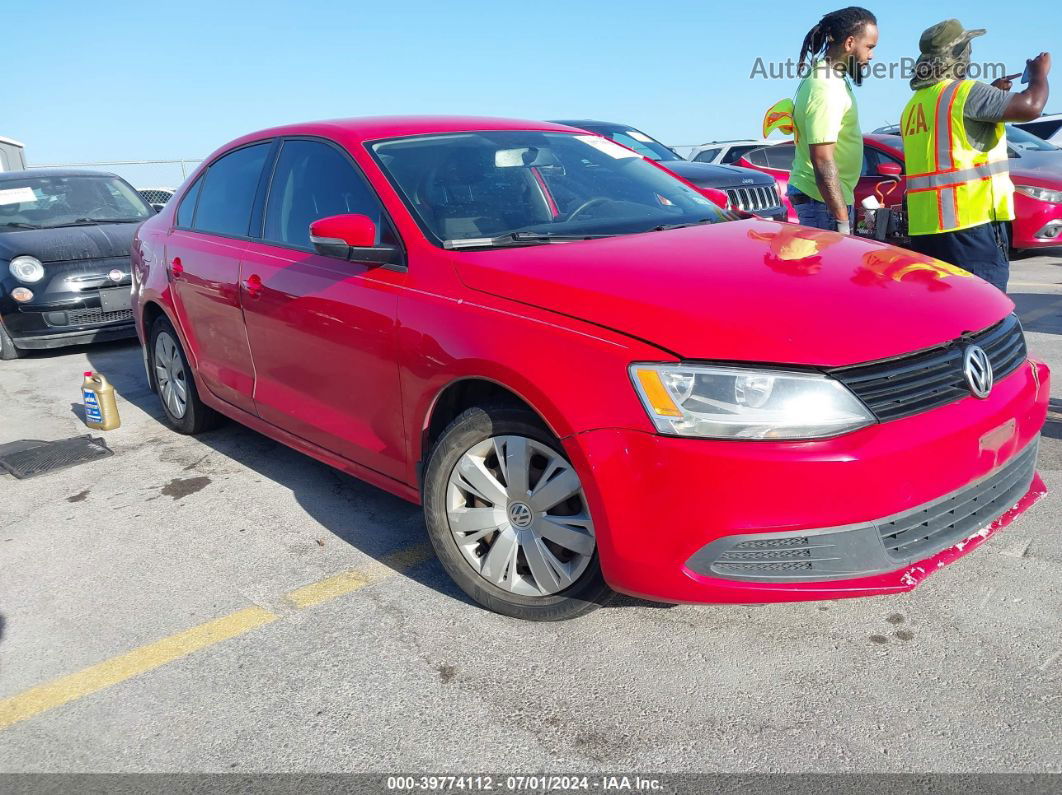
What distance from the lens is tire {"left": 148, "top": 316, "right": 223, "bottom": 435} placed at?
486cm

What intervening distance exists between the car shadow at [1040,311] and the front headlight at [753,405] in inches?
189

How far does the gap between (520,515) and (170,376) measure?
122 inches

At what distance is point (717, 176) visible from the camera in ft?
27.9

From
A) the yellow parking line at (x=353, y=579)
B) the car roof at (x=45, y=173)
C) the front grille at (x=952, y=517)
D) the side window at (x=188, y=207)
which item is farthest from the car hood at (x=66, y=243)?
the front grille at (x=952, y=517)

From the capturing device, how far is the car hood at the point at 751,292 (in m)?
2.35

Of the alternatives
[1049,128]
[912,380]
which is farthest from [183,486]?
[1049,128]

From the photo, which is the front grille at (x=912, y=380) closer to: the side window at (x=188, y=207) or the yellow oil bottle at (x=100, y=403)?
the side window at (x=188, y=207)

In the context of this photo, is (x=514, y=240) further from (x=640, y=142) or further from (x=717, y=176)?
(x=640, y=142)

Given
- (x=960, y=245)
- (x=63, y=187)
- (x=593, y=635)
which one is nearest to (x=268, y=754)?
(x=593, y=635)

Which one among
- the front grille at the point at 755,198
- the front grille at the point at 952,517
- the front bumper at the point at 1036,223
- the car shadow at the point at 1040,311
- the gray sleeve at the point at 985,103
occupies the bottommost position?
the car shadow at the point at 1040,311

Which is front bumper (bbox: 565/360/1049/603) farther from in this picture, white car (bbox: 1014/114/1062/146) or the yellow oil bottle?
white car (bbox: 1014/114/1062/146)

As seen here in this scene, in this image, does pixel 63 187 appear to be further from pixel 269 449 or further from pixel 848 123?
pixel 848 123

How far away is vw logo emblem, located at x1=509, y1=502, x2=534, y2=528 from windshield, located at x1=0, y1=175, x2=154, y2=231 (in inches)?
267

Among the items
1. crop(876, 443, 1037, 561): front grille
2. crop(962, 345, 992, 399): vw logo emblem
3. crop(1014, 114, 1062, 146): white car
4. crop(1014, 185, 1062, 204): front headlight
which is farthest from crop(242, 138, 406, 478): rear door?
crop(1014, 114, 1062, 146): white car
